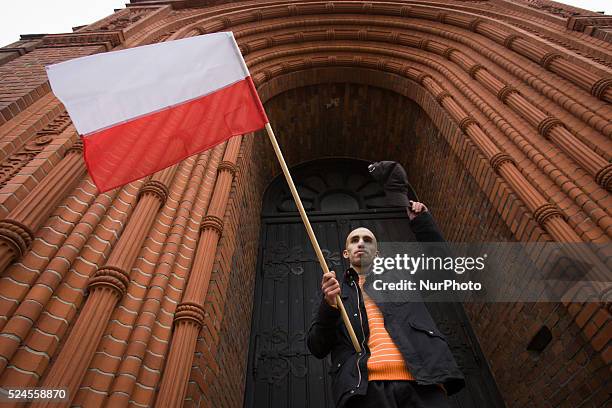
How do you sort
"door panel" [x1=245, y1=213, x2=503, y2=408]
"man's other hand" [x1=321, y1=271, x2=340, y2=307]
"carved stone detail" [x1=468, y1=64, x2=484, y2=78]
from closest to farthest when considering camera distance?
"man's other hand" [x1=321, y1=271, x2=340, y2=307] < "door panel" [x1=245, y1=213, x2=503, y2=408] < "carved stone detail" [x1=468, y1=64, x2=484, y2=78]

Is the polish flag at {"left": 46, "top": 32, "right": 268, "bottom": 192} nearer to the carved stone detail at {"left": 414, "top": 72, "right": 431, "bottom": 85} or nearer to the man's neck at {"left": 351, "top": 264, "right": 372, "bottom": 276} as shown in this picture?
the man's neck at {"left": 351, "top": 264, "right": 372, "bottom": 276}

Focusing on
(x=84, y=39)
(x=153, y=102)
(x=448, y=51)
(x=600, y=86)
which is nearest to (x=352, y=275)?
(x=153, y=102)

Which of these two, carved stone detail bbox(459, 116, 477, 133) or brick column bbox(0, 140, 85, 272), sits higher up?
carved stone detail bbox(459, 116, 477, 133)

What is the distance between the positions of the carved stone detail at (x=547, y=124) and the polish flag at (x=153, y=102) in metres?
2.58

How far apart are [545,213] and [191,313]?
8.52 ft

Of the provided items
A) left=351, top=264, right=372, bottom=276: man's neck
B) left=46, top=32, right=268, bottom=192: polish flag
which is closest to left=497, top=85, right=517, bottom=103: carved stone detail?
left=351, top=264, right=372, bottom=276: man's neck

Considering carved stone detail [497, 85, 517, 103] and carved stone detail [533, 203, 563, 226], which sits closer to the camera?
carved stone detail [533, 203, 563, 226]

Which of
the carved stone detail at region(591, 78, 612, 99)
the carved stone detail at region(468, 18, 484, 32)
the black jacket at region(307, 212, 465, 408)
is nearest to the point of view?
the black jacket at region(307, 212, 465, 408)

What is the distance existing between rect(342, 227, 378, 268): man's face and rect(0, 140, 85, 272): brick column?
1913 millimetres

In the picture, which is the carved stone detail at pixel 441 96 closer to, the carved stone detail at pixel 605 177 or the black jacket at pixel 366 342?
the carved stone detail at pixel 605 177

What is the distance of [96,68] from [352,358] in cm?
229

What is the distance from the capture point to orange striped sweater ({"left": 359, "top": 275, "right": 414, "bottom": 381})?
2.02 metres

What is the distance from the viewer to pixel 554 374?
2.81 metres

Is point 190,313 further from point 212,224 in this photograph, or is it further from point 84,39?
point 84,39
